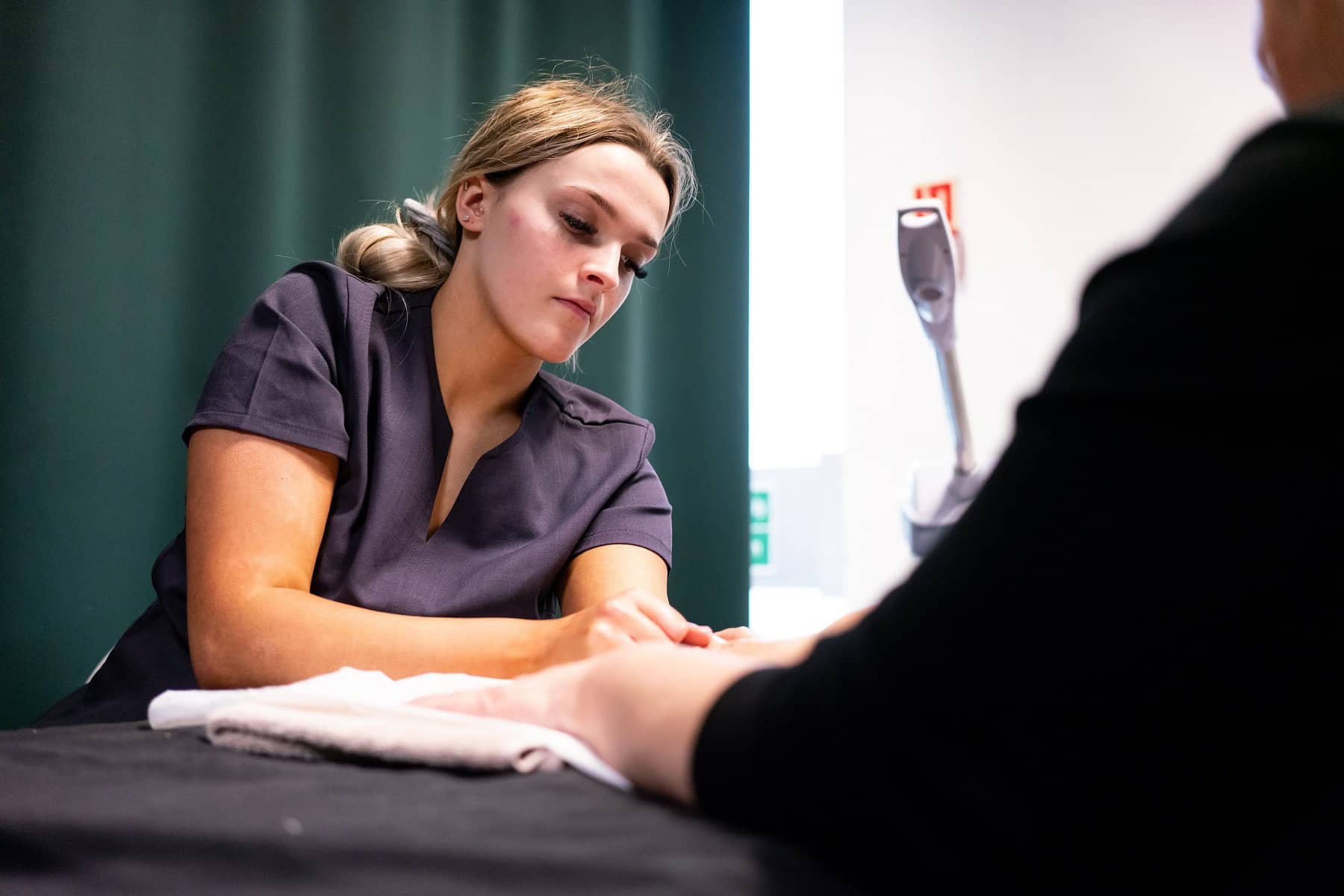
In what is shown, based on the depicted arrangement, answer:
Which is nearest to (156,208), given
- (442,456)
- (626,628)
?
(442,456)

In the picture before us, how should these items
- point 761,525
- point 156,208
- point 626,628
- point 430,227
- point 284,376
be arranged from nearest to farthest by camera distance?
point 626,628 → point 284,376 → point 430,227 → point 156,208 → point 761,525

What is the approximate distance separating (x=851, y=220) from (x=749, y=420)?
0.45 metres

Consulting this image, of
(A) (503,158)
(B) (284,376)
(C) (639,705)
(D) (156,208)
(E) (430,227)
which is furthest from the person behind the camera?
(D) (156,208)

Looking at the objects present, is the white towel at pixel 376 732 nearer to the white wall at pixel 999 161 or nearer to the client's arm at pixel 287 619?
the client's arm at pixel 287 619

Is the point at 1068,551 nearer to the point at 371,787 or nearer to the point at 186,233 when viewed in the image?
the point at 371,787

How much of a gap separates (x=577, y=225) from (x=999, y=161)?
0.97 meters

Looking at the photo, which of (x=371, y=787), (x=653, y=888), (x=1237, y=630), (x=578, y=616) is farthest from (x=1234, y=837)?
(x=578, y=616)

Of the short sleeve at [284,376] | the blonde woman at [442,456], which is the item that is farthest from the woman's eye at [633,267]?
the short sleeve at [284,376]

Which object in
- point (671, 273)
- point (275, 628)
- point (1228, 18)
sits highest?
point (1228, 18)

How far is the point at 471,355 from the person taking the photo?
3.99ft

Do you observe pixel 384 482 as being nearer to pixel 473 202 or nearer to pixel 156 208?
pixel 473 202

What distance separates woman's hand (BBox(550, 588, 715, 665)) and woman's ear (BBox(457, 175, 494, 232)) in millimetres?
629

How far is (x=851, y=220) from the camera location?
199 cm

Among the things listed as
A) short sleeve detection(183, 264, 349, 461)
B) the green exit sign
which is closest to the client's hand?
short sleeve detection(183, 264, 349, 461)
